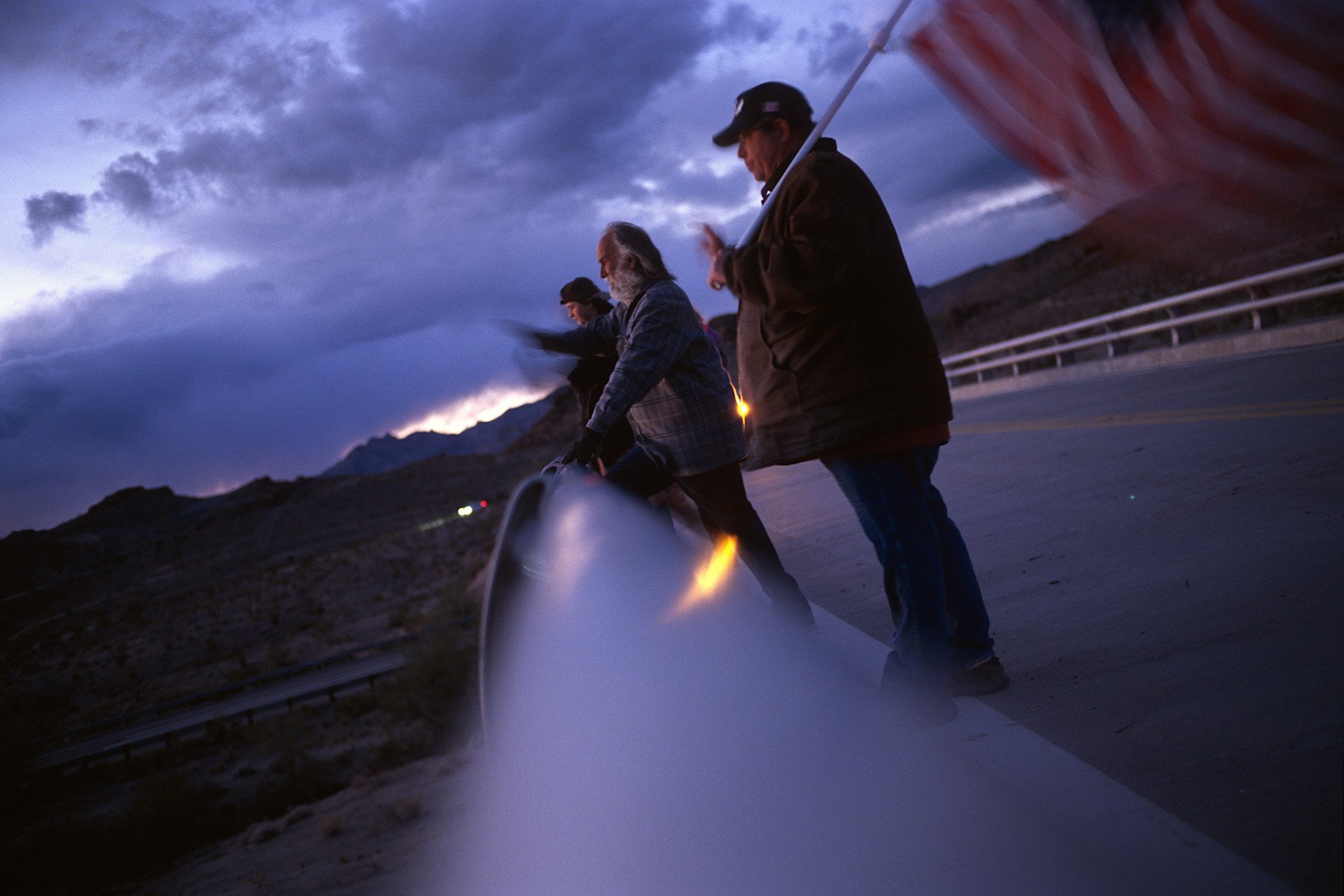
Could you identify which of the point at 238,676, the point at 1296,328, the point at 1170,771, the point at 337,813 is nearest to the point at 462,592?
the point at 238,676

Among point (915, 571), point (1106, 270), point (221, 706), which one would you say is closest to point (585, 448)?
point (915, 571)

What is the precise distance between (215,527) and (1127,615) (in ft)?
391

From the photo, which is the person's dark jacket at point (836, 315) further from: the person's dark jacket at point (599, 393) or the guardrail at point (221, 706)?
the guardrail at point (221, 706)

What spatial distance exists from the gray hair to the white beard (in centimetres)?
4

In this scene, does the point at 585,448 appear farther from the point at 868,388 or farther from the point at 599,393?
the point at 868,388

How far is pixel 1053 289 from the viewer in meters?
90.1

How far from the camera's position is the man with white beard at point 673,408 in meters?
4.29

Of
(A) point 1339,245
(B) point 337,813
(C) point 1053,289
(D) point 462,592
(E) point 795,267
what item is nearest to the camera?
(E) point 795,267

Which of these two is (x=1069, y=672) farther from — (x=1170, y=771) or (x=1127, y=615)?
(x=1170, y=771)

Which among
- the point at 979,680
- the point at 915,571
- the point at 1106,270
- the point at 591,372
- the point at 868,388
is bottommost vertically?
the point at 979,680

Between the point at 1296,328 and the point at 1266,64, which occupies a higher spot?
the point at 1266,64

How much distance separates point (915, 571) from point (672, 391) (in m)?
1.70

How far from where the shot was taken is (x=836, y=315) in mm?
3119

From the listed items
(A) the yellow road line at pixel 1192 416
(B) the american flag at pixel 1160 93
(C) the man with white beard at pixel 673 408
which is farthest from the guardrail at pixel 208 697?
(B) the american flag at pixel 1160 93
